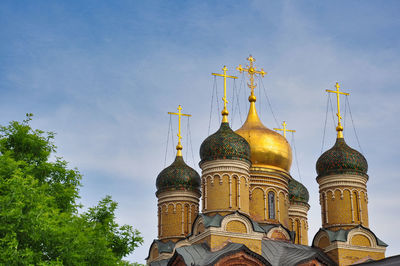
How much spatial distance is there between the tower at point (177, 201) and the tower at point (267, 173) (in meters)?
3.31

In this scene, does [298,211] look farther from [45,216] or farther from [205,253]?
[45,216]

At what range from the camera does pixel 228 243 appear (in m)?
23.4

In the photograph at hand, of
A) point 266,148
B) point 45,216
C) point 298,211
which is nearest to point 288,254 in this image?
point 266,148

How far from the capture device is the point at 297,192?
33125 mm

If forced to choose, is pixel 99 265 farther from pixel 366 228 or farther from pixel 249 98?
pixel 249 98

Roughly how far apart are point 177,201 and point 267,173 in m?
4.57

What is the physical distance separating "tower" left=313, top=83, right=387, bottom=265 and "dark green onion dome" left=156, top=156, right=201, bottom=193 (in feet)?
20.1

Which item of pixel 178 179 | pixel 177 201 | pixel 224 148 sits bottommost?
pixel 177 201

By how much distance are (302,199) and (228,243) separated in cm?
1069

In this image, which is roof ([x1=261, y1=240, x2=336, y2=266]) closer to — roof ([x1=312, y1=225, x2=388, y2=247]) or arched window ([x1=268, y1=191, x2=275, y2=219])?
roof ([x1=312, y1=225, x2=388, y2=247])

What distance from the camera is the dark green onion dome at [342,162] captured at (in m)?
26.3

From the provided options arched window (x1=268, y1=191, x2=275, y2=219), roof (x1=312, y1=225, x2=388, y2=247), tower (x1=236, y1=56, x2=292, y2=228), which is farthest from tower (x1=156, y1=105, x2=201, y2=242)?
roof (x1=312, y1=225, x2=388, y2=247)

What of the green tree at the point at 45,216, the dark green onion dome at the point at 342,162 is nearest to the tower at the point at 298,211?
the dark green onion dome at the point at 342,162

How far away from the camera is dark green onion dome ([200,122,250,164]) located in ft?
83.3
